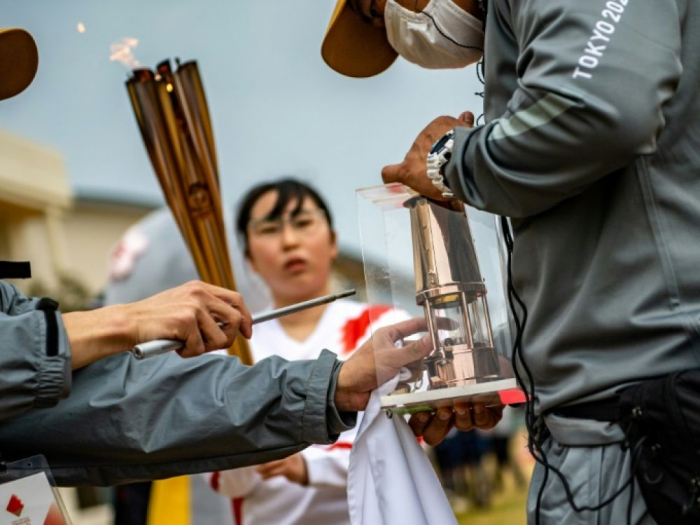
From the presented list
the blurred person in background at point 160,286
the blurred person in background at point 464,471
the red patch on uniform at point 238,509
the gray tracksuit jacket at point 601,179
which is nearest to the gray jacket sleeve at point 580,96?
the gray tracksuit jacket at point 601,179

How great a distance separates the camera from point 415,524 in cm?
207

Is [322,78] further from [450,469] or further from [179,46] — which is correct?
[450,469]

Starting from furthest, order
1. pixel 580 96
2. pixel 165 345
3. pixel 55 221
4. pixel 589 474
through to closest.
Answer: pixel 55 221 < pixel 165 345 < pixel 589 474 < pixel 580 96

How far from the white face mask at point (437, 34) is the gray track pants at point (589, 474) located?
68 centimetres

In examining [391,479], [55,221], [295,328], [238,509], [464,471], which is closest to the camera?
[391,479]

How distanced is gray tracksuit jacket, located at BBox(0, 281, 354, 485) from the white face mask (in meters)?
0.69

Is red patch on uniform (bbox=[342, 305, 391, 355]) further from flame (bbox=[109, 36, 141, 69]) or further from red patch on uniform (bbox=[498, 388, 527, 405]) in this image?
red patch on uniform (bbox=[498, 388, 527, 405])

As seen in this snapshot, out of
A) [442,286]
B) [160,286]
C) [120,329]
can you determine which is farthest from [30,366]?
[160,286]

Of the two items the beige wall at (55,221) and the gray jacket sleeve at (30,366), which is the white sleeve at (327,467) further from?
the beige wall at (55,221)

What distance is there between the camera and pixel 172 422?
2221 mm

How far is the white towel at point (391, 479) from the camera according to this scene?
209cm

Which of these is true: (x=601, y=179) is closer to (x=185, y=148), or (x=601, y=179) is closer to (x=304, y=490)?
(x=185, y=148)

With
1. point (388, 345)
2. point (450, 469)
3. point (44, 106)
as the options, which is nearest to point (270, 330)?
point (388, 345)

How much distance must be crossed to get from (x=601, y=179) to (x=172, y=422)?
107cm
